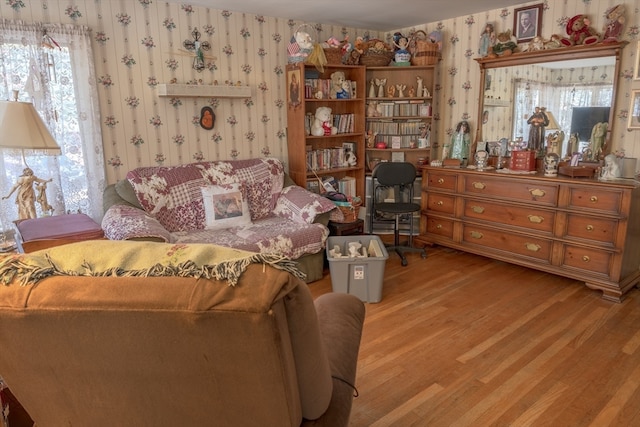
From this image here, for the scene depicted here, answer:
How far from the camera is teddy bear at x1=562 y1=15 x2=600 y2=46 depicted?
10.8ft

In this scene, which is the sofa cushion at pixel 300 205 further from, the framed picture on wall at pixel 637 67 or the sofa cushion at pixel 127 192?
the framed picture on wall at pixel 637 67

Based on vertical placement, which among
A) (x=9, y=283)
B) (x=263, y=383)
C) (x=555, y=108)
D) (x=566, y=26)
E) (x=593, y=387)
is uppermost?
(x=566, y=26)

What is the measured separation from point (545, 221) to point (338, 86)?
7.26ft

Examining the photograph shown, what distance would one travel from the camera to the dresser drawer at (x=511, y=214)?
3.36 metres

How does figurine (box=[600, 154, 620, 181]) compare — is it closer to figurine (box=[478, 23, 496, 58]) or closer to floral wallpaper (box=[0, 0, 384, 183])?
figurine (box=[478, 23, 496, 58])

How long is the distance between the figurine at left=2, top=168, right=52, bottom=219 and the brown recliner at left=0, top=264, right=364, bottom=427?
6.71 ft

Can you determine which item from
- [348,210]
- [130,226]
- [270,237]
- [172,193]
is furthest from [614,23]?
[130,226]

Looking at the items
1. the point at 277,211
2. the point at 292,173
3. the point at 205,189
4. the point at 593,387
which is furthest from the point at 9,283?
the point at 292,173

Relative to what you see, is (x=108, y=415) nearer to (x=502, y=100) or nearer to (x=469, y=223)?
(x=469, y=223)

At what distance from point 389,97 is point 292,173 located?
124 cm

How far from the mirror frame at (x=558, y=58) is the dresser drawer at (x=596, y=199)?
481 mm

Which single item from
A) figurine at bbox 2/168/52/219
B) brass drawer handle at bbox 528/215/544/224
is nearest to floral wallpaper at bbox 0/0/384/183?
figurine at bbox 2/168/52/219

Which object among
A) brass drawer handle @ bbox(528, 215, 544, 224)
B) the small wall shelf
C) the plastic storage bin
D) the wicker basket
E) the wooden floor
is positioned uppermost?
the wicker basket

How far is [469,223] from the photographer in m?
3.86
